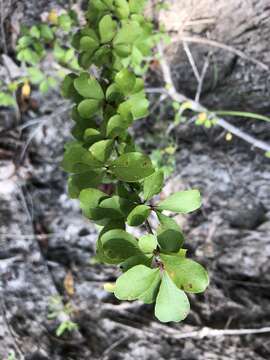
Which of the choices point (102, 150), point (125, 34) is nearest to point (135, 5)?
point (125, 34)

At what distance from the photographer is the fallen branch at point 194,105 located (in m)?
1.67

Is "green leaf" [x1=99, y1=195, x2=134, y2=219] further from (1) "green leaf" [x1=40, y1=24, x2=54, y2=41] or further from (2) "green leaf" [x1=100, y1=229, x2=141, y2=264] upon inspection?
(1) "green leaf" [x1=40, y1=24, x2=54, y2=41]

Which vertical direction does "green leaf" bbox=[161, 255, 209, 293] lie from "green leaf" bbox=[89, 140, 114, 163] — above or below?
below

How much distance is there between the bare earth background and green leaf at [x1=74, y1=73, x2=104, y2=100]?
3.06ft

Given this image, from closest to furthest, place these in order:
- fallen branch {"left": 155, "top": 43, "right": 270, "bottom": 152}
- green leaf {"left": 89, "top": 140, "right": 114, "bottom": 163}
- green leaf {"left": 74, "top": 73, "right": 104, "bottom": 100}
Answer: green leaf {"left": 89, "top": 140, "right": 114, "bottom": 163} → green leaf {"left": 74, "top": 73, "right": 104, "bottom": 100} → fallen branch {"left": 155, "top": 43, "right": 270, "bottom": 152}

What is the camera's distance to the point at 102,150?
843mm

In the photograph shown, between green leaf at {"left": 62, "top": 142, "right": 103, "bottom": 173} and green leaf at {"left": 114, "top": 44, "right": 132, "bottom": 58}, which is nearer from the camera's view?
green leaf at {"left": 62, "top": 142, "right": 103, "bottom": 173}

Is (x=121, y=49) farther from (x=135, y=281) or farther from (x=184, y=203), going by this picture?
(x=135, y=281)

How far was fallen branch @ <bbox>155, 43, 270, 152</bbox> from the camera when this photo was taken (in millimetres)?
A: 1675

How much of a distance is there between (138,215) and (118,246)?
0.22ft

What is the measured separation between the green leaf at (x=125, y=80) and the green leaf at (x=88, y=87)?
5 centimetres

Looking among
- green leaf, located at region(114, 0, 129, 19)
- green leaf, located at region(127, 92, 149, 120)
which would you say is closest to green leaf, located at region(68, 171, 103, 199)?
green leaf, located at region(127, 92, 149, 120)

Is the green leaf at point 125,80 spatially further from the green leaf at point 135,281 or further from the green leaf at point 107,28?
the green leaf at point 135,281

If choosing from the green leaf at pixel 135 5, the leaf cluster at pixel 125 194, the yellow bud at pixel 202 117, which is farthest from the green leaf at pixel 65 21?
the yellow bud at pixel 202 117
